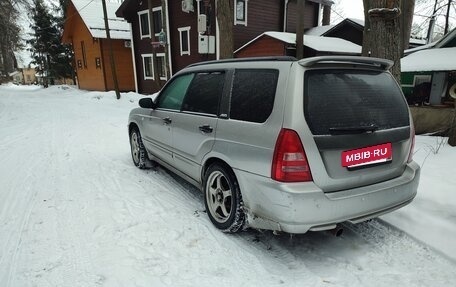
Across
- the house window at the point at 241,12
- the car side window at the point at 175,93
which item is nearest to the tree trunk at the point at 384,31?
the car side window at the point at 175,93

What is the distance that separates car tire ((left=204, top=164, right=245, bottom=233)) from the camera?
9.86 ft

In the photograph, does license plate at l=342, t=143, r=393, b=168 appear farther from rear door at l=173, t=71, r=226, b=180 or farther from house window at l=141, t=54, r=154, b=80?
house window at l=141, t=54, r=154, b=80

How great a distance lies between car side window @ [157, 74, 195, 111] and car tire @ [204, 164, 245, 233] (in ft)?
4.00

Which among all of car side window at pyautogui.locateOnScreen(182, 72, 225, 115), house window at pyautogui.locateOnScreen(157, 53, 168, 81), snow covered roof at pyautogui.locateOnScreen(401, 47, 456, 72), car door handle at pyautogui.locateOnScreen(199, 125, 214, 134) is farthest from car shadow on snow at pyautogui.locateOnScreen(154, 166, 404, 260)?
house window at pyautogui.locateOnScreen(157, 53, 168, 81)

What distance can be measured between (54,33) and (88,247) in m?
37.1

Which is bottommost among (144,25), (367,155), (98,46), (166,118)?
(367,155)

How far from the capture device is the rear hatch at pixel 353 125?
249 cm

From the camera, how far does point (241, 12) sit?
1823 centimetres

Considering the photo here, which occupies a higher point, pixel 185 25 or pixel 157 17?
pixel 157 17

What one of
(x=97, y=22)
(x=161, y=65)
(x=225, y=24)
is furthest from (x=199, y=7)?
(x=97, y=22)

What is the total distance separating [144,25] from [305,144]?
22.6 metres

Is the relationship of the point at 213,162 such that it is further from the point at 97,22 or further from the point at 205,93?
the point at 97,22

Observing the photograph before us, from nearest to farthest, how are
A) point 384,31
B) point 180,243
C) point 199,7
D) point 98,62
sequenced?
point 180,243, point 384,31, point 199,7, point 98,62

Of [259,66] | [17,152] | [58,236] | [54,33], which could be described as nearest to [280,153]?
[259,66]
